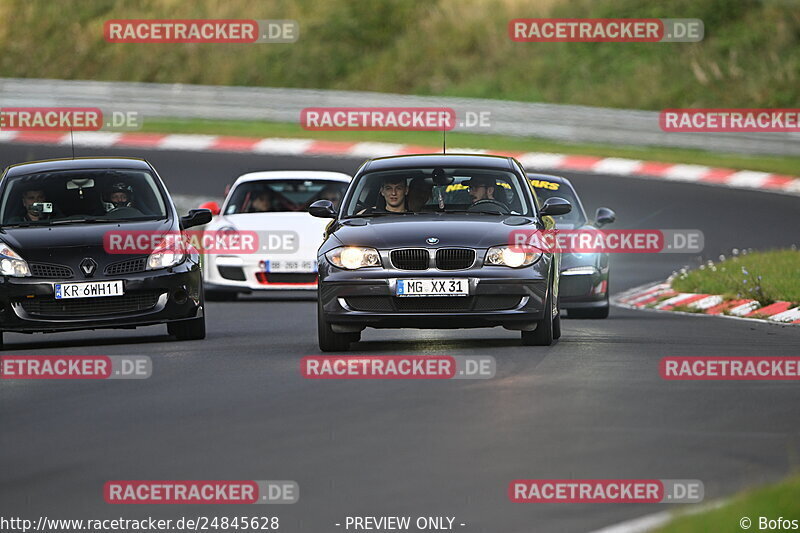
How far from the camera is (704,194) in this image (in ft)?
93.5

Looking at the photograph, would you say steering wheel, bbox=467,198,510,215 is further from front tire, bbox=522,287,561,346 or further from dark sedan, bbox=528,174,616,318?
dark sedan, bbox=528,174,616,318

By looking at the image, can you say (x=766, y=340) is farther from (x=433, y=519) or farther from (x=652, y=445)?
(x=433, y=519)

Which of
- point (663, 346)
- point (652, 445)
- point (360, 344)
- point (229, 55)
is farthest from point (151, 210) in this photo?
point (229, 55)

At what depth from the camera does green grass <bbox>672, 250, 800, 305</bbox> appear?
17453 mm

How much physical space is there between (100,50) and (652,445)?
3841 cm

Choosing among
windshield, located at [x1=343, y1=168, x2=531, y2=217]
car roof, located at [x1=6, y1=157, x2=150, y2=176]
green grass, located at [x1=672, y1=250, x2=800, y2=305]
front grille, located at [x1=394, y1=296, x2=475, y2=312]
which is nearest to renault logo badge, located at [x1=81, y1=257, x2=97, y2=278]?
car roof, located at [x1=6, y1=157, x2=150, y2=176]

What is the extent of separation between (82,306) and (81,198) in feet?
4.76

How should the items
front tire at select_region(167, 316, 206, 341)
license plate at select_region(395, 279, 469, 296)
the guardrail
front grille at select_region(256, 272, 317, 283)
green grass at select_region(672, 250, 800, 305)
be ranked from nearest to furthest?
license plate at select_region(395, 279, 469, 296) < front tire at select_region(167, 316, 206, 341) < green grass at select_region(672, 250, 800, 305) < front grille at select_region(256, 272, 317, 283) < the guardrail

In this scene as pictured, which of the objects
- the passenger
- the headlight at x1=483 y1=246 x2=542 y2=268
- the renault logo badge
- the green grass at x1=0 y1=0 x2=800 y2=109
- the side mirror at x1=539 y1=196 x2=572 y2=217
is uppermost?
the green grass at x1=0 y1=0 x2=800 y2=109

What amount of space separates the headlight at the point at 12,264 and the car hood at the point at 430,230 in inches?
96.1

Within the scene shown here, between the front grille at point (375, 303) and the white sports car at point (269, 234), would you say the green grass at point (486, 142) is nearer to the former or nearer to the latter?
the white sports car at point (269, 234)

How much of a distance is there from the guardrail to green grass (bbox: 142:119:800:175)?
0.47ft

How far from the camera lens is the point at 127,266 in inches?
535

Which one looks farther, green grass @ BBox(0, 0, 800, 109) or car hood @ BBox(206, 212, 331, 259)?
green grass @ BBox(0, 0, 800, 109)
